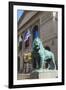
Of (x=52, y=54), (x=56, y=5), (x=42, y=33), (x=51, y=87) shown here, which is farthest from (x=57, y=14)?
(x=51, y=87)

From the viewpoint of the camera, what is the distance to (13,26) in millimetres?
2086

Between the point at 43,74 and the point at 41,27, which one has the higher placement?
the point at 41,27

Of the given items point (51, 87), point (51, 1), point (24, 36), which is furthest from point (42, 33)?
point (51, 87)

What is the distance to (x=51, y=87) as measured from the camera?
7.11 ft

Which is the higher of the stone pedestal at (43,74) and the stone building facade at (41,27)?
the stone building facade at (41,27)

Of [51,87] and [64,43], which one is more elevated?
[64,43]

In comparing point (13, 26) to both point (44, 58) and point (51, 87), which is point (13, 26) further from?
point (51, 87)

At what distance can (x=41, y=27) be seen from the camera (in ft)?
7.11

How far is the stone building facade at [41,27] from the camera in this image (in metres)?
2.12

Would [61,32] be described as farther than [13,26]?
Yes

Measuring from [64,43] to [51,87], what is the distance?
1.42ft

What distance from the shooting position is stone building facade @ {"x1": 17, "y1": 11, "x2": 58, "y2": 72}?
6.95 feet

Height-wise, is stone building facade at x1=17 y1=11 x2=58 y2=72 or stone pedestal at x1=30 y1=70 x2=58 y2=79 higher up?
stone building facade at x1=17 y1=11 x2=58 y2=72

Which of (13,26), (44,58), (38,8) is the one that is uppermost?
(38,8)
